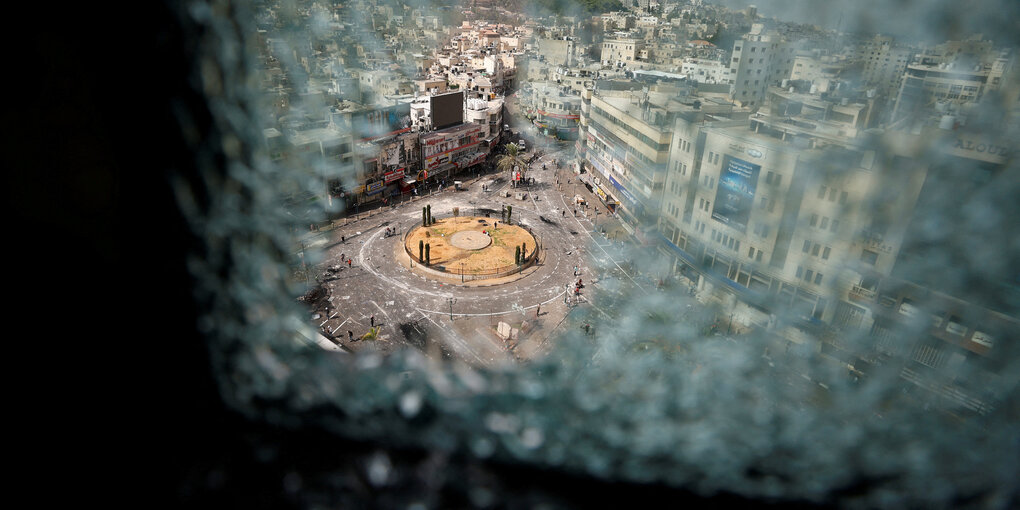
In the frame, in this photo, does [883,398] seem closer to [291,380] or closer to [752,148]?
[291,380]

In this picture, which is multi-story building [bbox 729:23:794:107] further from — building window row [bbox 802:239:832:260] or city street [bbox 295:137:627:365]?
building window row [bbox 802:239:832:260]

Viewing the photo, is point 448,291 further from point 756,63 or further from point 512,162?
point 756,63

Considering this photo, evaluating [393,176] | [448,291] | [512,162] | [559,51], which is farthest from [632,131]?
[559,51]

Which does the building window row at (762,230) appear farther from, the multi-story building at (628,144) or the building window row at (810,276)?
the multi-story building at (628,144)

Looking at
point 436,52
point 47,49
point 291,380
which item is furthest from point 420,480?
point 436,52

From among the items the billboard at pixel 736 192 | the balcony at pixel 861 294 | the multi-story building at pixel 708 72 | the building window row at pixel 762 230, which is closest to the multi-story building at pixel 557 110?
the multi-story building at pixel 708 72

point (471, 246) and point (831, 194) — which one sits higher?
point (831, 194)
